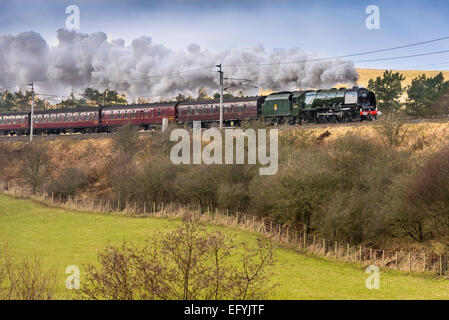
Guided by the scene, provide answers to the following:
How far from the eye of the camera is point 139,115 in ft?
201

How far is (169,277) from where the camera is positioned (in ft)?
49.6

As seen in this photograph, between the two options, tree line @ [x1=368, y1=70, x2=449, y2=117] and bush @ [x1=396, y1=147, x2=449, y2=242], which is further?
tree line @ [x1=368, y1=70, x2=449, y2=117]

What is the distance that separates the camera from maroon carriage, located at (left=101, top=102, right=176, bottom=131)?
2329 inches

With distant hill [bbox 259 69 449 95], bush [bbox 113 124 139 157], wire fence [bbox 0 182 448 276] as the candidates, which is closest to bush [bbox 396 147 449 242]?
wire fence [bbox 0 182 448 276]

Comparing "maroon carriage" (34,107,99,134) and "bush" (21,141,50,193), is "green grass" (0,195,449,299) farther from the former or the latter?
"maroon carriage" (34,107,99,134)

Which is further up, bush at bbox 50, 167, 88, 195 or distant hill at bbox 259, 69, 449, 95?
distant hill at bbox 259, 69, 449, 95

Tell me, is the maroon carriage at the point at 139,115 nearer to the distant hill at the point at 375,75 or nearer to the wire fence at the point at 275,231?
the wire fence at the point at 275,231

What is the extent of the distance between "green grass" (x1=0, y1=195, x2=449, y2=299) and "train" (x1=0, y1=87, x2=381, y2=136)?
17.4 meters

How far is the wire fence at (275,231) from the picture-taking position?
25.7m

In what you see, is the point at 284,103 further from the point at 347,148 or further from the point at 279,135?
the point at 347,148

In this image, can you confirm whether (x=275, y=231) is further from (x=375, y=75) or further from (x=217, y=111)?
(x=375, y=75)

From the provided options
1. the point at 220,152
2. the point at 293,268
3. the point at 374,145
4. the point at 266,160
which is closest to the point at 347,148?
the point at 374,145

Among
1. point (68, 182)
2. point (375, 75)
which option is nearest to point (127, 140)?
point (68, 182)

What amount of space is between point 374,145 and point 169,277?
2589 cm
